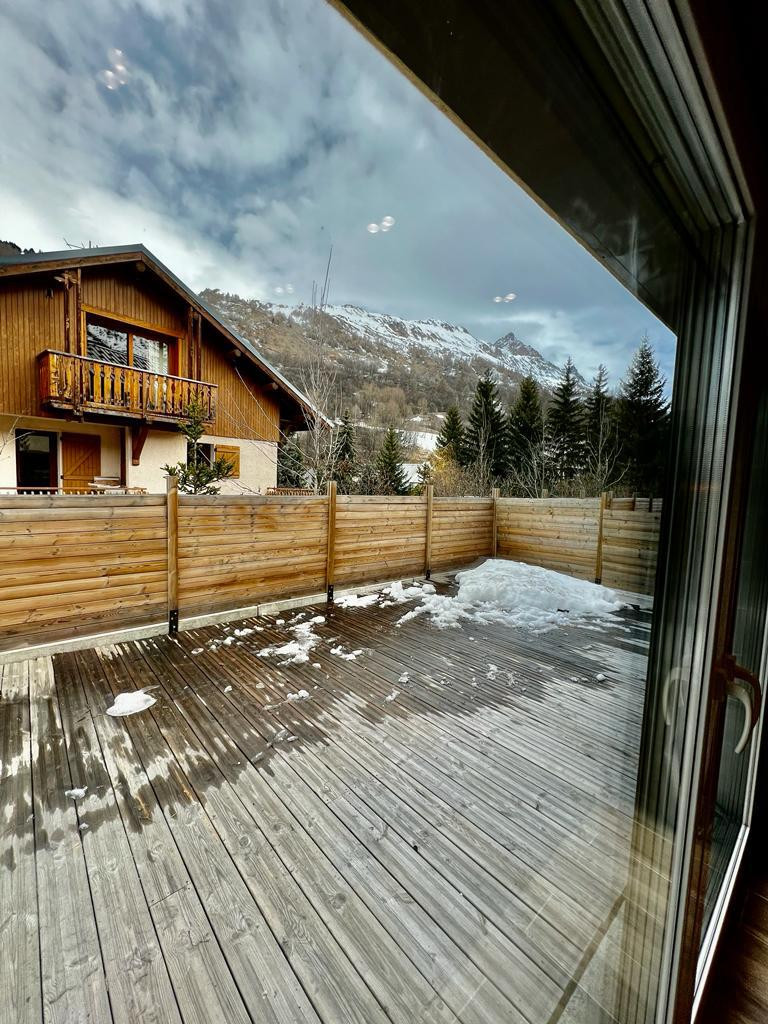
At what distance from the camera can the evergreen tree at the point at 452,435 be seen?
1.90m

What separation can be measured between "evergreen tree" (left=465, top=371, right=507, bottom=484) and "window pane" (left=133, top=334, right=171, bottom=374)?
1.02m

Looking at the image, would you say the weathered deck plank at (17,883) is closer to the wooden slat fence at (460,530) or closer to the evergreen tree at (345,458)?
the evergreen tree at (345,458)

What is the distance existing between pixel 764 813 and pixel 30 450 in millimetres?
2238

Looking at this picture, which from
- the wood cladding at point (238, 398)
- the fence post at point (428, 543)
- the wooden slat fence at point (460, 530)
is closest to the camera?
the wood cladding at point (238, 398)

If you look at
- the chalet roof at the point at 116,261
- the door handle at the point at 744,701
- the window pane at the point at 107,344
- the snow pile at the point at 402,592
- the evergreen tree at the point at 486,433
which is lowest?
the snow pile at the point at 402,592

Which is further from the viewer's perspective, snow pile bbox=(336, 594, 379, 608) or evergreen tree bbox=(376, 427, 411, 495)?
snow pile bbox=(336, 594, 379, 608)

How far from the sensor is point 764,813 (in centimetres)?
119

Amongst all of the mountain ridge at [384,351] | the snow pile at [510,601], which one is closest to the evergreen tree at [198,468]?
the mountain ridge at [384,351]

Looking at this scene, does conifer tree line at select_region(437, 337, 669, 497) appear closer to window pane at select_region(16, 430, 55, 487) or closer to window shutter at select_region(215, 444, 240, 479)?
window pane at select_region(16, 430, 55, 487)

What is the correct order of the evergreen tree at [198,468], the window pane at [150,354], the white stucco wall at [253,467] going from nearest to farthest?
the window pane at [150,354] < the evergreen tree at [198,468] < the white stucco wall at [253,467]

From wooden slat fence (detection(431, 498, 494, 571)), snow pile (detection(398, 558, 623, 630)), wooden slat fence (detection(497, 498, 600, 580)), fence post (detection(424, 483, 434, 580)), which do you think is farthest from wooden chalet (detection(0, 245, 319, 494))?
wooden slat fence (detection(431, 498, 494, 571))

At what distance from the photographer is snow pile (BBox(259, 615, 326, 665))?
268 cm

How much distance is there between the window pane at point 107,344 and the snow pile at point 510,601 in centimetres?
278

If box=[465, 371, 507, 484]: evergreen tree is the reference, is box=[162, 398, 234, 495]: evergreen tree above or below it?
below
